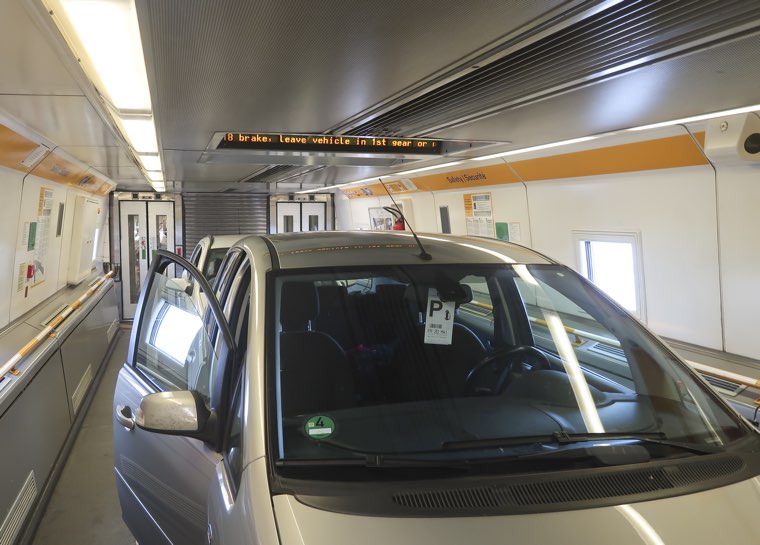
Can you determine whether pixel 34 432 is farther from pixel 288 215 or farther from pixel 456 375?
pixel 288 215

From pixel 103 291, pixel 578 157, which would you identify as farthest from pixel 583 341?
pixel 103 291

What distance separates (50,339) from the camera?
534 cm

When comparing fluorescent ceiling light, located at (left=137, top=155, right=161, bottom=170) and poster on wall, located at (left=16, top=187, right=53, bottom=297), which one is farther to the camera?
fluorescent ceiling light, located at (left=137, top=155, right=161, bottom=170)

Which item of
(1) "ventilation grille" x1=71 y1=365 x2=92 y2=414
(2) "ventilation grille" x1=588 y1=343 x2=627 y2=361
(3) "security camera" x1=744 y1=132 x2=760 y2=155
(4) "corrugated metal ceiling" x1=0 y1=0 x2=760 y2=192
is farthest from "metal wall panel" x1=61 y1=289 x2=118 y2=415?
(3) "security camera" x1=744 y1=132 x2=760 y2=155

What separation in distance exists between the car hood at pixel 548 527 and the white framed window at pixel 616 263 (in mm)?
3457

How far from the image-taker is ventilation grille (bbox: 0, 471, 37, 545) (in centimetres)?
343

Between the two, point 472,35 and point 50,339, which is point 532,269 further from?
point 50,339

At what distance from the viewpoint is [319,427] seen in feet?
6.01

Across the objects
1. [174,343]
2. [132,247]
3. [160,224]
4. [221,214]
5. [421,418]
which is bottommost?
[421,418]

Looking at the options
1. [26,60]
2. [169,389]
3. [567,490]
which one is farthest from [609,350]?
[26,60]

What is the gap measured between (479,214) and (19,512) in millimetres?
5722

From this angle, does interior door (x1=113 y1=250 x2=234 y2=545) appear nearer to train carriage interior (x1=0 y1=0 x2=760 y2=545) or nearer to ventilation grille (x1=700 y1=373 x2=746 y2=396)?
train carriage interior (x1=0 y1=0 x2=760 y2=545)

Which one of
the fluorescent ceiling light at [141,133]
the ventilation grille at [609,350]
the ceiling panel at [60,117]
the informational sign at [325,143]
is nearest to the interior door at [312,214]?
the fluorescent ceiling light at [141,133]

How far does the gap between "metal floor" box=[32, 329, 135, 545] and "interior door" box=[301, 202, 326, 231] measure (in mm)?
8178
